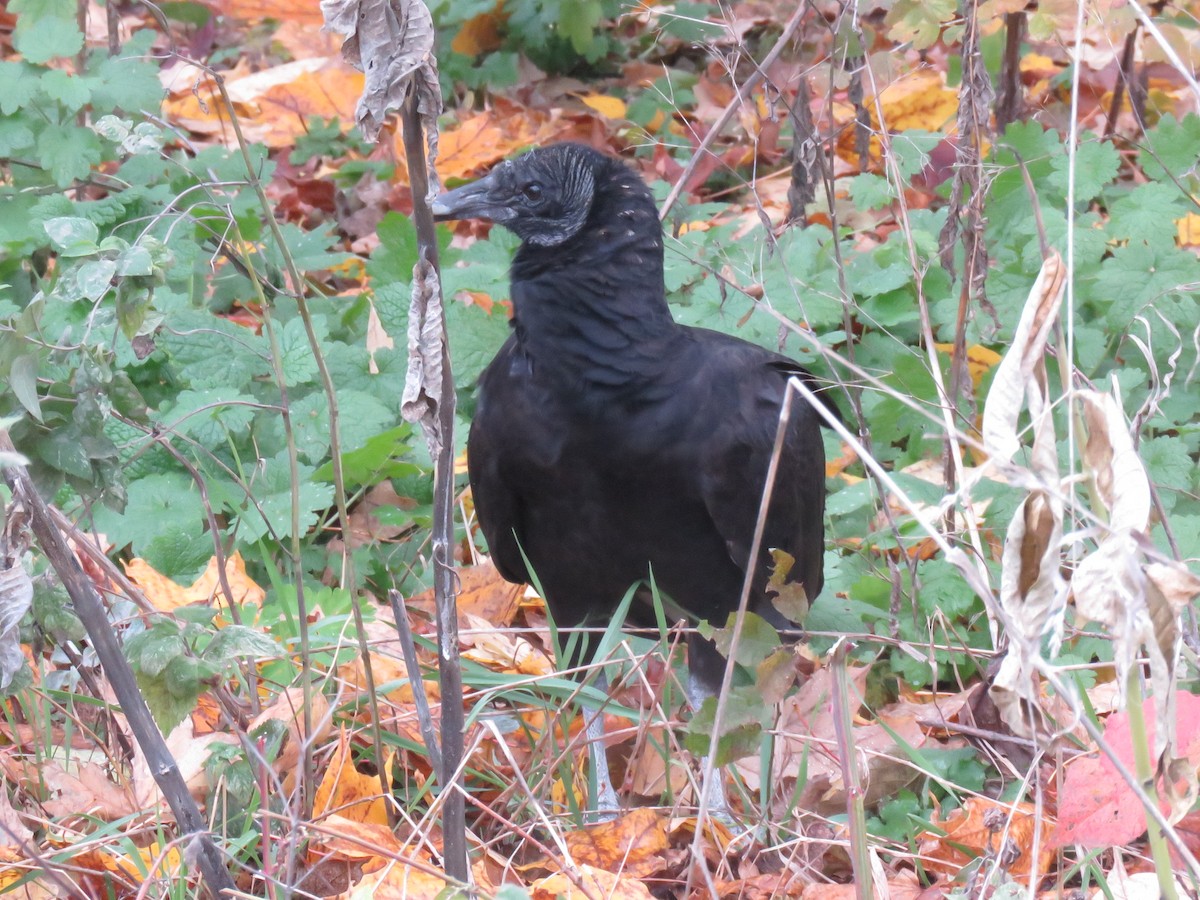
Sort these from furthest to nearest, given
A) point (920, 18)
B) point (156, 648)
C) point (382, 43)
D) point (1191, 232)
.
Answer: point (1191, 232) < point (920, 18) < point (156, 648) < point (382, 43)

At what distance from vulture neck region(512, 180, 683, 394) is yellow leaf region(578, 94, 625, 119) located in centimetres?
300

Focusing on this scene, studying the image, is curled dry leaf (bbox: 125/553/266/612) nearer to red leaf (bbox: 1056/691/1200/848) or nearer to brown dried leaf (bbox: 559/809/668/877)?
brown dried leaf (bbox: 559/809/668/877)

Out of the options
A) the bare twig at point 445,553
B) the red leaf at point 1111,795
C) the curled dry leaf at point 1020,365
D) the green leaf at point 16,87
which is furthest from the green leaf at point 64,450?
the green leaf at point 16,87

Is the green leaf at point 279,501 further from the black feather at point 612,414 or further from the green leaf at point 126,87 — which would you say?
the green leaf at point 126,87

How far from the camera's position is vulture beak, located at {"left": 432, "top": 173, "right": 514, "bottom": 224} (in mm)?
2490

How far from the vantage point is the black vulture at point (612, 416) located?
241 cm

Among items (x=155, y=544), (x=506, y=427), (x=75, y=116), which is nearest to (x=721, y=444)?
(x=506, y=427)

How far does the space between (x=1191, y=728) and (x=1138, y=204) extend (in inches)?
77.9

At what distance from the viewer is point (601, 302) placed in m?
2.42

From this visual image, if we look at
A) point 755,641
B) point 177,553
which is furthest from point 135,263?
point 177,553

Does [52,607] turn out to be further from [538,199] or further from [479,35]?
[479,35]

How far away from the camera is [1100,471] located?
1186mm

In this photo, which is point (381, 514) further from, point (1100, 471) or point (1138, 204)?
→ point (1100, 471)

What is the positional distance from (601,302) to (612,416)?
21 centimetres
